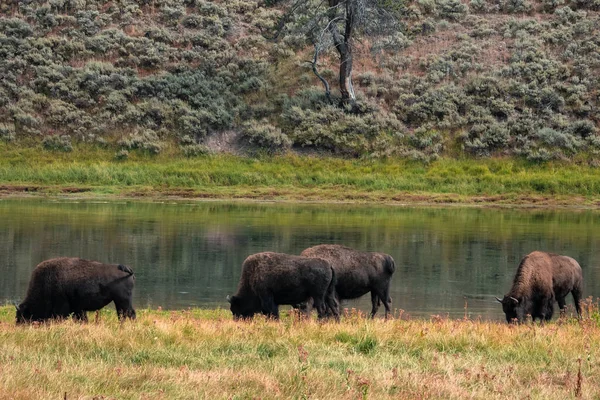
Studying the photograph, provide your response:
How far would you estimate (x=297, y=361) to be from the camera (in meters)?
9.70

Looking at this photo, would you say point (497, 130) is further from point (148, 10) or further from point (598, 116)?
point (148, 10)

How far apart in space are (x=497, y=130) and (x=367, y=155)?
22.3 feet

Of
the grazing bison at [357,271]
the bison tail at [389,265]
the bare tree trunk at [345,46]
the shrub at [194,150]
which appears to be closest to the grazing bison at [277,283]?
the grazing bison at [357,271]

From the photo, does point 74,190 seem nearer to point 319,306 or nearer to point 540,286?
point 319,306

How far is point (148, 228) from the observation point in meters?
28.9

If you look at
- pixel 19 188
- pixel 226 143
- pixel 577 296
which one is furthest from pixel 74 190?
pixel 577 296

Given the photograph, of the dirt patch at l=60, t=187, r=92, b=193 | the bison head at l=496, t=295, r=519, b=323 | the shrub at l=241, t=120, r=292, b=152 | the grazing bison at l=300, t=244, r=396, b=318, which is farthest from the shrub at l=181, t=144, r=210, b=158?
the bison head at l=496, t=295, r=519, b=323

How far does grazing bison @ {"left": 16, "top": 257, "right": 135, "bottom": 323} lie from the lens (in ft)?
46.1

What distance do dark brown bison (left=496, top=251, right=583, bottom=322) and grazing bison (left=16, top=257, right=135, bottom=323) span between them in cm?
638

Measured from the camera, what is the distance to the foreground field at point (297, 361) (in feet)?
27.1

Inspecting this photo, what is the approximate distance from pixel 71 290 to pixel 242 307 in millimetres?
2876

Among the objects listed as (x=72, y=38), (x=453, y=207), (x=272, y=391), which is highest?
(x=72, y=38)

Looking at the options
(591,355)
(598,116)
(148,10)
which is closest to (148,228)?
(591,355)

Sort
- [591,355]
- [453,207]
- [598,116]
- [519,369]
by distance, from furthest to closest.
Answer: [598,116] → [453,207] → [591,355] → [519,369]
